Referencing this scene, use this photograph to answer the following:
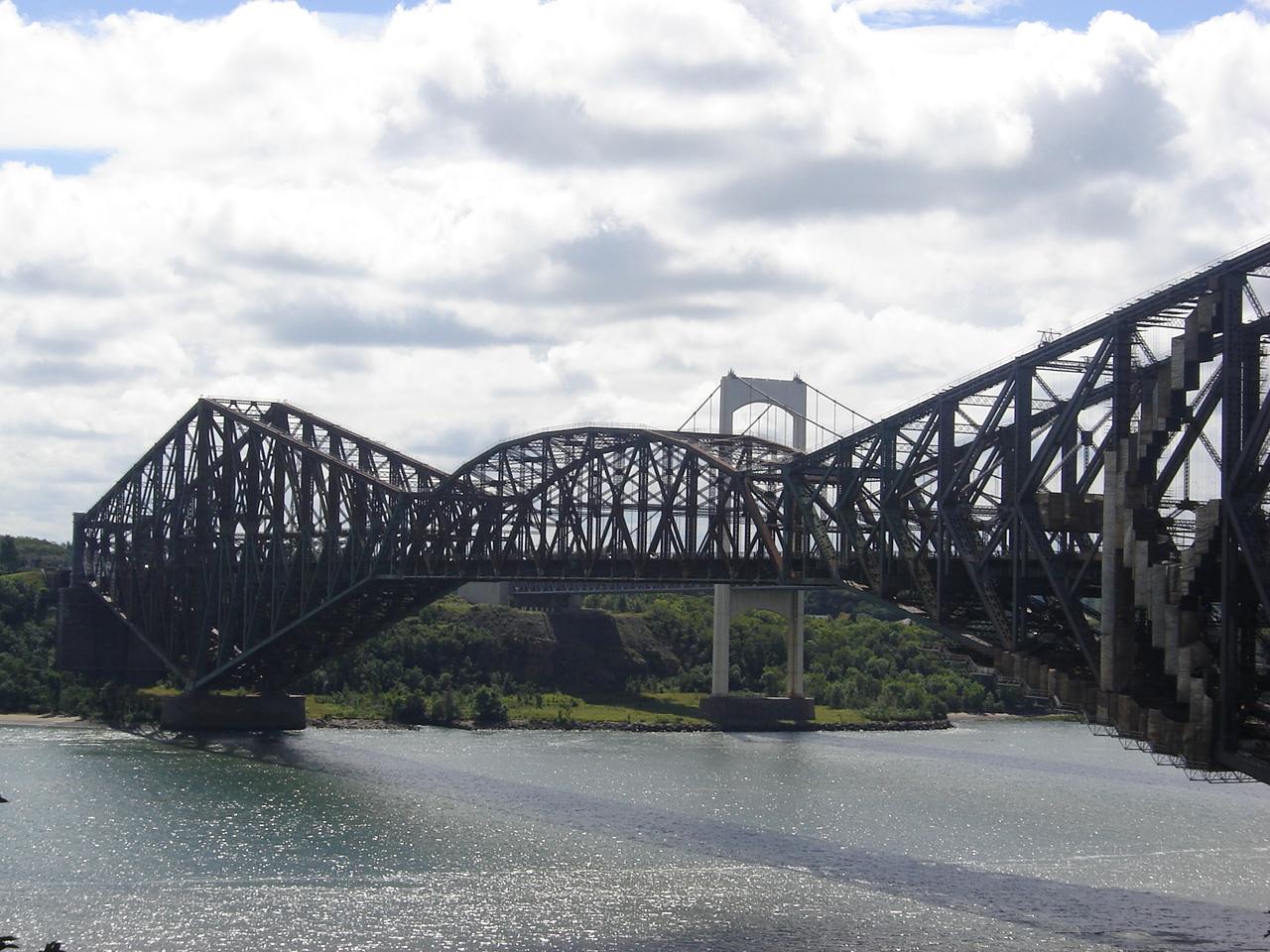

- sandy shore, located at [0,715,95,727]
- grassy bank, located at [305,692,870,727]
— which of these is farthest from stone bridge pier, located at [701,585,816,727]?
sandy shore, located at [0,715,95,727]

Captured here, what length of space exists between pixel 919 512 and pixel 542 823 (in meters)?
20.5

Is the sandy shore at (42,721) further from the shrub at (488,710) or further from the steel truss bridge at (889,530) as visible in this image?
the shrub at (488,710)

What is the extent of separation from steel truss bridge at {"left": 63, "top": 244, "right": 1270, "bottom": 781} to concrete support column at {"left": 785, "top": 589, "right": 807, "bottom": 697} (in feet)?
111

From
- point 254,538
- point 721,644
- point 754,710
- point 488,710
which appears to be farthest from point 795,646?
point 254,538

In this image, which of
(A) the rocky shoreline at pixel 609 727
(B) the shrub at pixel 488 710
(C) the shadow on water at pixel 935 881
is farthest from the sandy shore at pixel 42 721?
(C) the shadow on water at pixel 935 881

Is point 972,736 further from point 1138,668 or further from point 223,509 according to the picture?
point 1138,668

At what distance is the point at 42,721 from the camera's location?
124m

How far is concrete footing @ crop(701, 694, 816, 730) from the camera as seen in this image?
130 metres

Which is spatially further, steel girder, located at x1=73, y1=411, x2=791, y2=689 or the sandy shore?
the sandy shore

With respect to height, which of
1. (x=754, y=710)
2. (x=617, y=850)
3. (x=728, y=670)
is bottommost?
(x=617, y=850)

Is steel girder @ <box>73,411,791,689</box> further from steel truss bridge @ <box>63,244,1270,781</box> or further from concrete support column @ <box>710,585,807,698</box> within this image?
concrete support column @ <box>710,585,807,698</box>

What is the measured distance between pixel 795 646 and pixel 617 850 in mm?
70137

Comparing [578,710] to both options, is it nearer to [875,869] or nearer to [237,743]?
[237,743]

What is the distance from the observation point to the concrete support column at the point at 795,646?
136750mm
